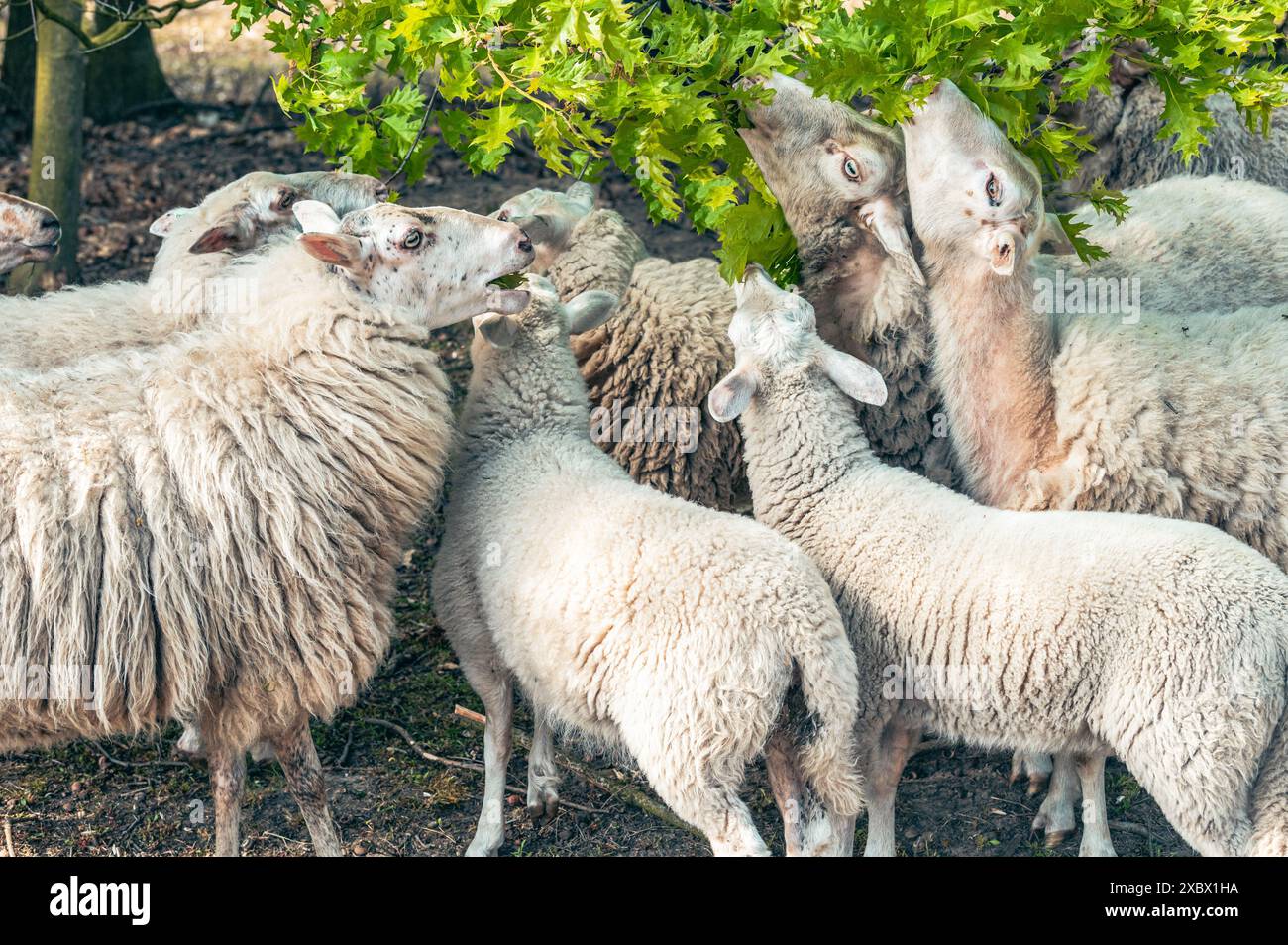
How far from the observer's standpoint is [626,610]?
4266 mm

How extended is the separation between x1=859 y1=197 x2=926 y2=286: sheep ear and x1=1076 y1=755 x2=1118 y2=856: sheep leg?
1.84 meters

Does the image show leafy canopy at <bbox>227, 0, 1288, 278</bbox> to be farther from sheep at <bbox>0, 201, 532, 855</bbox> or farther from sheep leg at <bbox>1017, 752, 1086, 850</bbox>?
sheep leg at <bbox>1017, 752, 1086, 850</bbox>

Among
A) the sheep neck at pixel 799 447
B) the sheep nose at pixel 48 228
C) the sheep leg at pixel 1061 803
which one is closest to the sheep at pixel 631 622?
the sheep neck at pixel 799 447

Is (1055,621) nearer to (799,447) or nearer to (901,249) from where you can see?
(799,447)

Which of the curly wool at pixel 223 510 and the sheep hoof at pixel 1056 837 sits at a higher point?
the curly wool at pixel 223 510

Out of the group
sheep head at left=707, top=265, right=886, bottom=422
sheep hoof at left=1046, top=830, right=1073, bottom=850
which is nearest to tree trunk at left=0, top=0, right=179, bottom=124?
sheep head at left=707, top=265, right=886, bottom=422

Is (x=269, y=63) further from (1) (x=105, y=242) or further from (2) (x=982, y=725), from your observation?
(2) (x=982, y=725)

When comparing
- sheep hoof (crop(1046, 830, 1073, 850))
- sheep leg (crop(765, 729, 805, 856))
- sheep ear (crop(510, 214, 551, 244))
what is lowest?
sheep hoof (crop(1046, 830, 1073, 850))

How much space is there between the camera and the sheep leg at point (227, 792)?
4656mm

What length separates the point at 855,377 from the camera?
4.89m

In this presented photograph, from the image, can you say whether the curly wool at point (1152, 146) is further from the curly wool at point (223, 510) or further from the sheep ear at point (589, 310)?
the curly wool at point (223, 510)

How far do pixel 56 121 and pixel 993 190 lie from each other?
4713 millimetres

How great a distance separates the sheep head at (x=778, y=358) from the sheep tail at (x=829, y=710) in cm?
91

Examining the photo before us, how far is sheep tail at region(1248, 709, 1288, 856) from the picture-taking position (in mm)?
4117
